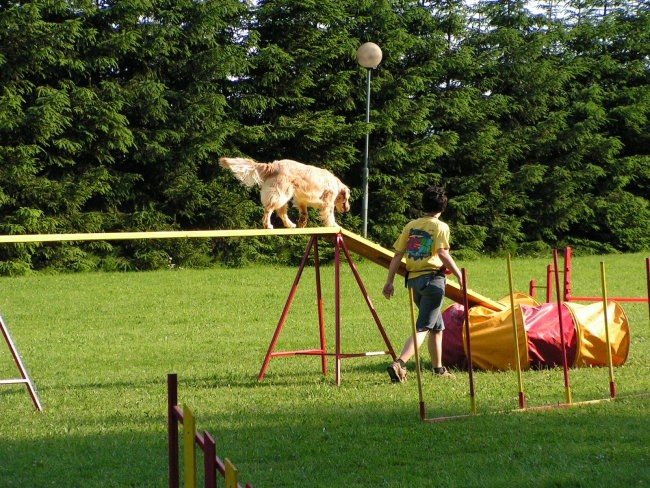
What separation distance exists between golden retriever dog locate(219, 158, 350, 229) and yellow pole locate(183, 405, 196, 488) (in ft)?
16.9

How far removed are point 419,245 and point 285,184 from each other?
4.32ft

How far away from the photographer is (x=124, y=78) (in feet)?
61.8

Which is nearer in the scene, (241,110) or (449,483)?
(449,483)

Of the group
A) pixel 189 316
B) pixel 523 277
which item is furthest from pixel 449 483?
pixel 523 277

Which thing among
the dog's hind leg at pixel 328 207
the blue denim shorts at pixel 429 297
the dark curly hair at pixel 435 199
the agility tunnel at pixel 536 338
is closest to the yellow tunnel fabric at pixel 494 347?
the agility tunnel at pixel 536 338

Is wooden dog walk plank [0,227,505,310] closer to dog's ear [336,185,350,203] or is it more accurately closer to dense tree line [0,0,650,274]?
dog's ear [336,185,350,203]

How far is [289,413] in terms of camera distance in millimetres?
7016

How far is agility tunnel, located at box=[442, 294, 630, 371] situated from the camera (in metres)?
8.76

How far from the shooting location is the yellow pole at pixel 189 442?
305cm

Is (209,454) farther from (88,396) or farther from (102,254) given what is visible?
Answer: (102,254)

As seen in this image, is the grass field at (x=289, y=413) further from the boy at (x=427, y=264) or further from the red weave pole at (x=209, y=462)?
the red weave pole at (x=209, y=462)

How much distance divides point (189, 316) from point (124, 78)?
677 cm

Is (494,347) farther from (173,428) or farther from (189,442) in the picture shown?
(189,442)

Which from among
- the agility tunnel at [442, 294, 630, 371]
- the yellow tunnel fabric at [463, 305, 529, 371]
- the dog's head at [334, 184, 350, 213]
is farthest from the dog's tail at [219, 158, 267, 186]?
the yellow tunnel fabric at [463, 305, 529, 371]
